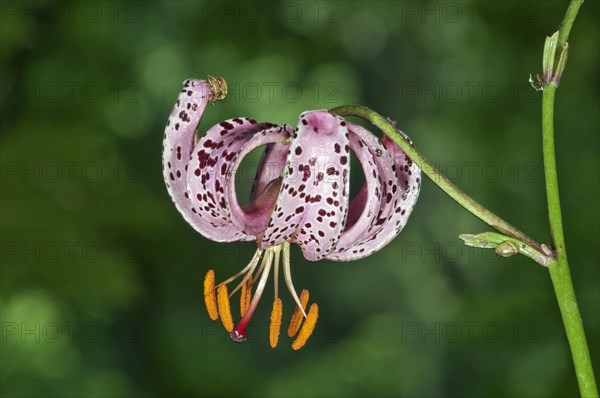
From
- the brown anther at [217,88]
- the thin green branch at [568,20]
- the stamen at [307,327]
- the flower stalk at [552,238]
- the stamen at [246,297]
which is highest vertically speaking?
the thin green branch at [568,20]

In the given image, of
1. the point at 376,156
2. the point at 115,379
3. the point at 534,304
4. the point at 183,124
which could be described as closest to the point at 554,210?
the point at 376,156

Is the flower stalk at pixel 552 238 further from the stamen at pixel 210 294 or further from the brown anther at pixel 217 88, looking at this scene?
the stamen at pixel 210 294

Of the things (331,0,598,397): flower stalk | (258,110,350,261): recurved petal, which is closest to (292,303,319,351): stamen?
(258,110,350,261): recurved petal

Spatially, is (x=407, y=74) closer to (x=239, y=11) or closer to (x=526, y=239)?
(x=239, y=11)

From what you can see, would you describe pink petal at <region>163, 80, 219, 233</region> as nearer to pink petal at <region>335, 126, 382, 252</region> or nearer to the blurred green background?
pink petal at <region>335, 126, 382, 252</region>

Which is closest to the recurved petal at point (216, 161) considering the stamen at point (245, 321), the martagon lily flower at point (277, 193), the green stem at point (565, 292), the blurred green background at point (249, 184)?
the martagon lily flower at point (277, 193)

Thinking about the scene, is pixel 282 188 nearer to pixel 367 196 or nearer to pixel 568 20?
pixel 367 196

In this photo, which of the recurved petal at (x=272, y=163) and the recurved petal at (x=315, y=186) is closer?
the recurved petal at (x=315, y=186)
